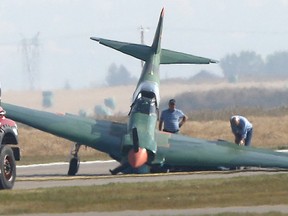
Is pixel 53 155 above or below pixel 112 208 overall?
below

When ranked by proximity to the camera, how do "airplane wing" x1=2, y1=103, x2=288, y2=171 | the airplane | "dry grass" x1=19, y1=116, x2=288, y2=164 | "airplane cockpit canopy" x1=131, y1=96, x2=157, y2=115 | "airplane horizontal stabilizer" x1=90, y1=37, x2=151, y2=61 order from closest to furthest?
the airplane → "airplane wing" x1=2, y1=103, x2=288, y2=171 → "airplane cockpit canopy" x1=131, y1=96, x2=157, y2=115 → "airplane horizontal stabilizer" x1=90, y1=37, x2=151, y2=61 → "dry grass" x1=19, y1=116, x2=288, y2=164

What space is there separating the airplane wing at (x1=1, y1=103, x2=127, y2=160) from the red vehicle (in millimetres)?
5098

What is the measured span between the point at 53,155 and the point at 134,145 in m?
15.9

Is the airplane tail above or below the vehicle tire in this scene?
above

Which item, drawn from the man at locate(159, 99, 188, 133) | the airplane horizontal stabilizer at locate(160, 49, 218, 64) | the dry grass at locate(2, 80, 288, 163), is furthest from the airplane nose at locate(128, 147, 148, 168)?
the dry grass at locate(2, 80, 288, 163)

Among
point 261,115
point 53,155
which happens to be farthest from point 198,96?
point 53,155

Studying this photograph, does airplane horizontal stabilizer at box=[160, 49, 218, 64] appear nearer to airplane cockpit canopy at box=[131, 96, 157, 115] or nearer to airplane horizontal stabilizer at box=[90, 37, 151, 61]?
airplane horizontal stabilizer at box=[90, 37, 151, 61]

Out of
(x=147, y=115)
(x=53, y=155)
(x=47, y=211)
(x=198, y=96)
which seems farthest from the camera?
(x=198, y=96)

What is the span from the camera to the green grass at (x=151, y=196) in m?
17.0

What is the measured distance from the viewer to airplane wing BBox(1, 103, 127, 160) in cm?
2580

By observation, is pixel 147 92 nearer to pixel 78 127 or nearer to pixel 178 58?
pixel 78 127

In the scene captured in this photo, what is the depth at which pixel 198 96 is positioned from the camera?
78875mm

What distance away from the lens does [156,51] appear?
3200 centimetres

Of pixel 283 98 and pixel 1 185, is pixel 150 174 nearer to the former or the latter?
pixel 1 185
